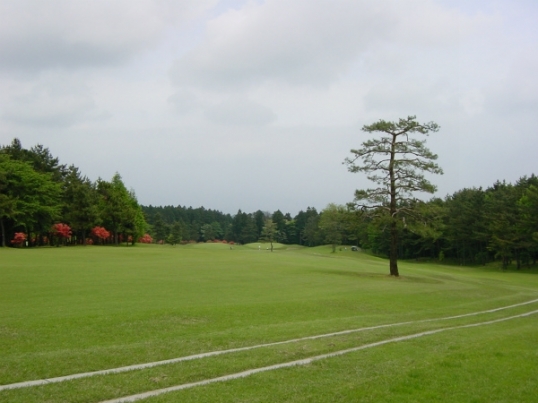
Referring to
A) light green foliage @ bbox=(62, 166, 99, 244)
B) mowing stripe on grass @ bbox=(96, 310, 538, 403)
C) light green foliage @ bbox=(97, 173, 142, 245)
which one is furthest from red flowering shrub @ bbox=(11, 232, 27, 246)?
mowing stripe on grass @ bbox=(96, 310, 538, 403)

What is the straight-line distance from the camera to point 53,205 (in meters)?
83.3

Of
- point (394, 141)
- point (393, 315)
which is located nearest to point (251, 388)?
point (393, 315)

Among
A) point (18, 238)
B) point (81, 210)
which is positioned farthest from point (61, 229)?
point (18, 238)

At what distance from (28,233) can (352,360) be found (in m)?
86.8

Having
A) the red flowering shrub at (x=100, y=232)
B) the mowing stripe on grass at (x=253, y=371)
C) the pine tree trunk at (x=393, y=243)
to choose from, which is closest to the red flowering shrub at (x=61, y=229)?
the red flowering shrub at (x=100, y=232)

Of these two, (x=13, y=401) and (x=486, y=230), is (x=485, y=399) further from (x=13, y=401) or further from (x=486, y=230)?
(x=486, y=230)

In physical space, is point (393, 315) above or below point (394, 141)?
below

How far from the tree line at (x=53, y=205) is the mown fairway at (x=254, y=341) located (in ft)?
169

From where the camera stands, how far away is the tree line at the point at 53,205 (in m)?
76.2

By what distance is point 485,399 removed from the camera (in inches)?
348

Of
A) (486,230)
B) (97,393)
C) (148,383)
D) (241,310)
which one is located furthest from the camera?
(486,230)

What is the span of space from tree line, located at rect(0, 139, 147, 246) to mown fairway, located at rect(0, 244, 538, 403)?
51617mm

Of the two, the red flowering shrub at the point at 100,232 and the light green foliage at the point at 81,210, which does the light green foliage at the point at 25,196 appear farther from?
the red flowering shrub at the point at 100,232

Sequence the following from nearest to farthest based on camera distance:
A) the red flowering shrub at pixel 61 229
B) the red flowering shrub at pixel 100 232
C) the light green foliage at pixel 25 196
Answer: the light green foliage at pixel 25 196 < the red flowering shrub at pixel 61 229 < the red flowering shrub at pixel 100 232
